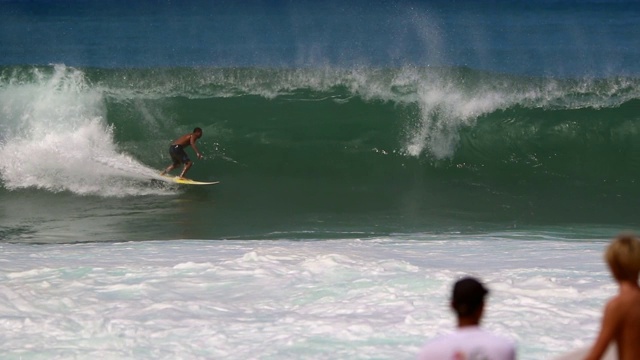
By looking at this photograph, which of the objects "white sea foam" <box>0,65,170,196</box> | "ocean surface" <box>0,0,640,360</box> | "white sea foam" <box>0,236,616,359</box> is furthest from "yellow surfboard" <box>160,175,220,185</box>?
"white sea foam" <box>0,236,616,359</box>

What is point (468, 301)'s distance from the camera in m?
4.05

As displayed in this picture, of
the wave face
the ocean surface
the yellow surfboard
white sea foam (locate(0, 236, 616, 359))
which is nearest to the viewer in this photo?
white sea foam (locate(0, 236, 616, 359))

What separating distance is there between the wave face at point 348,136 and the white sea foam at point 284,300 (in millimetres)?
4019

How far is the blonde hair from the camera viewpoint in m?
4.17

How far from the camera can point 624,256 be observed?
4203 millimetres

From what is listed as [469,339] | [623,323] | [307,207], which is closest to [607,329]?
[623,323]

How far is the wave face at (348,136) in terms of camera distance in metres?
15.0

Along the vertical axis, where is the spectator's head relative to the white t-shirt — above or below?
above

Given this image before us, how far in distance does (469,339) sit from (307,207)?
1014 cm

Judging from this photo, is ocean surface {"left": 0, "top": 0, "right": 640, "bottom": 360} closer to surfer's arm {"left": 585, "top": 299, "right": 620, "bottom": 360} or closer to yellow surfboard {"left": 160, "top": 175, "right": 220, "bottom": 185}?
yellow surfboard {"left": 160, "top": 175, "right": 220, "bottom": 185}

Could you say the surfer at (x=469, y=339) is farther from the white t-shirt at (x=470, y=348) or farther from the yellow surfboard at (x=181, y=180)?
the yellow surfboard at (x=181, y=180)

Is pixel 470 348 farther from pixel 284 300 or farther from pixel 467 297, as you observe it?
pixel 284 300

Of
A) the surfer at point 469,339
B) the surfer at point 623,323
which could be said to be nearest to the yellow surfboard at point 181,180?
the surfer at point 623,323

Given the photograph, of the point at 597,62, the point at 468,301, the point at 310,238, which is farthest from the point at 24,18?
the point at 468,301
